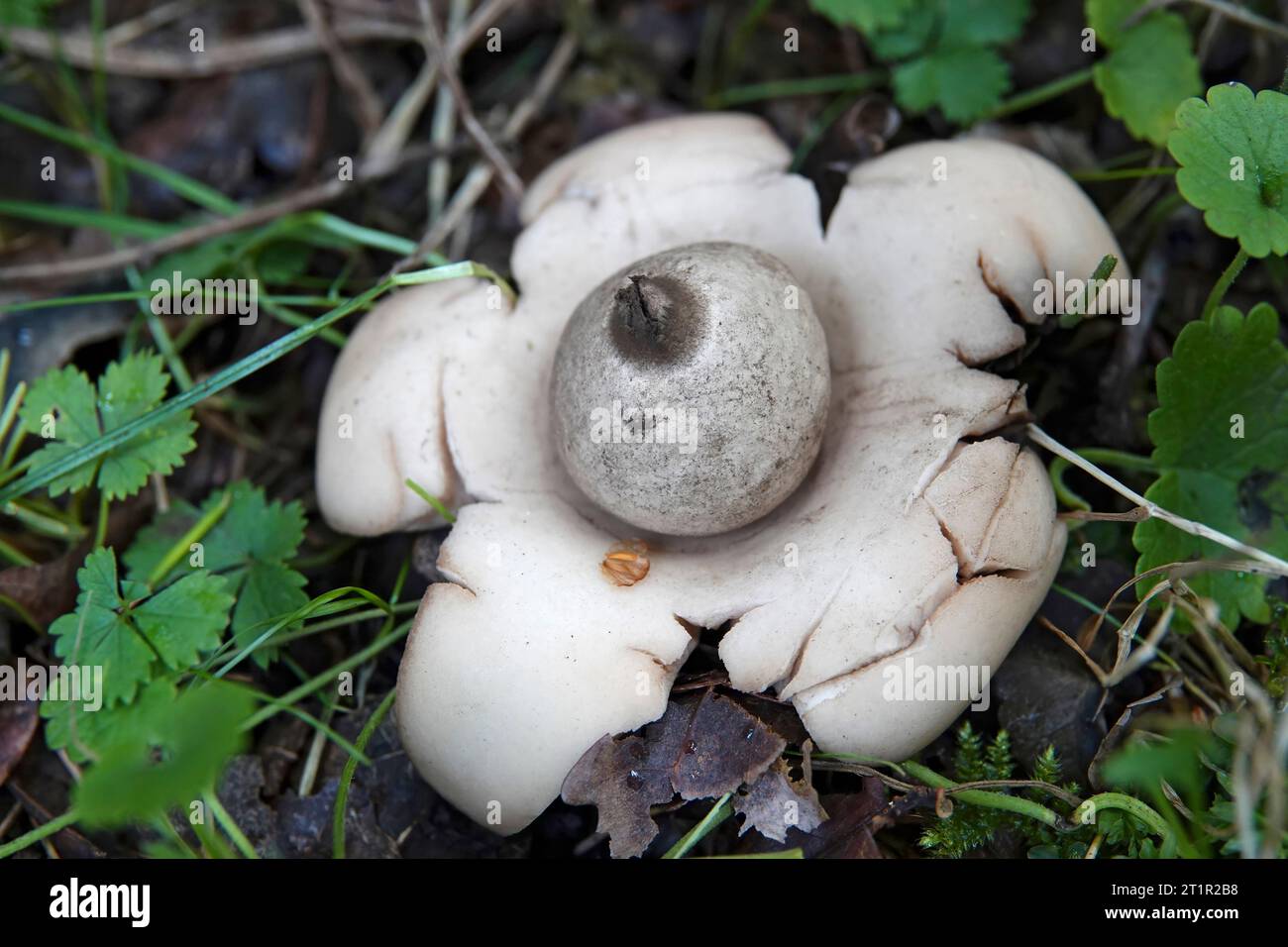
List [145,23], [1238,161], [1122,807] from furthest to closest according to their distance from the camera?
[145,23] → [1238,161] → [1122,807]

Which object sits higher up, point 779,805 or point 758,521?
point 758,521

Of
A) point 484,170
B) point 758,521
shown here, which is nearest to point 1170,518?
point 758,521

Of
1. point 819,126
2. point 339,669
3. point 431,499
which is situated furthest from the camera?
point 819,126

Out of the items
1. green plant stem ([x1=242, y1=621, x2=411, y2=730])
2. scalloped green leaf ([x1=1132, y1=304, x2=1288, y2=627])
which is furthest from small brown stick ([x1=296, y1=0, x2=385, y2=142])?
scalloped green leaf ([x1=1132, y1=304, x2=1288, y2=627])

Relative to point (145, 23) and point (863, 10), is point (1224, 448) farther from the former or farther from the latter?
point (145, 23)

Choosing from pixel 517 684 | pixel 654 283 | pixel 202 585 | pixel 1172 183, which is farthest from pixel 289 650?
pixel 1172 183

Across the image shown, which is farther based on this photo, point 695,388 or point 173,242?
point 173,242

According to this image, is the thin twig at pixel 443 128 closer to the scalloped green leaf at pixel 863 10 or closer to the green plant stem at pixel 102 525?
the scalloped green leaf at pixel 863 10

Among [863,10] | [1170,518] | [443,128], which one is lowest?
[1170,518]

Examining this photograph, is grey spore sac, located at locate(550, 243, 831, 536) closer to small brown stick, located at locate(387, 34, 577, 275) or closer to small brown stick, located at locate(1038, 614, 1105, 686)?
small brown stick, located at locate(1038, 614, 1105, 686)
